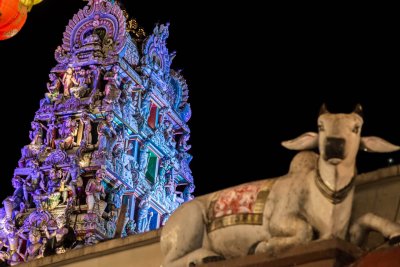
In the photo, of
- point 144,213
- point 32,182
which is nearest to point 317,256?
point 144,213

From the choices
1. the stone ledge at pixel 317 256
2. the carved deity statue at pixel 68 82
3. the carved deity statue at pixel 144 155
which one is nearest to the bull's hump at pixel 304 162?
the stone ledge at pixel 317 256

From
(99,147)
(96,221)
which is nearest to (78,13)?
(99,147)

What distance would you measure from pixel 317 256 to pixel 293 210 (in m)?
0.58

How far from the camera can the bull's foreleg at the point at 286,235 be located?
7.05 metres

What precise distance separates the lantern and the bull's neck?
9352 millimetres

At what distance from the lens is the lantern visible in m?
15.3

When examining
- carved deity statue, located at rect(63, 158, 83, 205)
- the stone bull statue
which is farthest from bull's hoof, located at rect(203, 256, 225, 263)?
carved deity statue, located at rect(63, 158, 83, 205)

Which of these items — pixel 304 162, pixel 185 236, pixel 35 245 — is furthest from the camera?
pixel 35 245

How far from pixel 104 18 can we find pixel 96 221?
312 inches

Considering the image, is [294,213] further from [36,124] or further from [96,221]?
[36,124]

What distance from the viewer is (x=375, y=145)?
23.1 ft

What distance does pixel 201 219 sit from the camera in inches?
307

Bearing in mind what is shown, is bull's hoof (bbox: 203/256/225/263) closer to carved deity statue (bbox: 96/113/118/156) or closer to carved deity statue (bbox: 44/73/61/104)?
carved deity statue (bbox: 96/113/118/156)

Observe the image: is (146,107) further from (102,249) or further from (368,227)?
(368,227)
